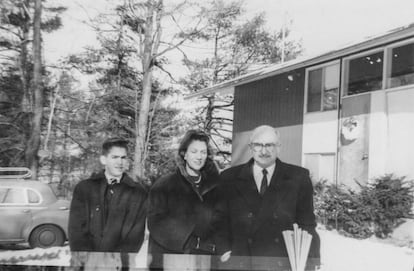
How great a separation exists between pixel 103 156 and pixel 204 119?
2.37 feet

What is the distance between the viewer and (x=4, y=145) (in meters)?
3.09

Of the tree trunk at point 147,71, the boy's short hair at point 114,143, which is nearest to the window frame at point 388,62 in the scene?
the tree trunk at point 147,71

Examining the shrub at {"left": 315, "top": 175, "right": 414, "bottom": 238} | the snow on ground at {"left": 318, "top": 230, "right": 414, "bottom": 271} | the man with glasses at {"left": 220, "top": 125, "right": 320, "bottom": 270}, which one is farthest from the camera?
the man with glasses at {"left": 220, "top": 125, "right": 320, "bottom": 270}

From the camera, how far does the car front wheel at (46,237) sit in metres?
3.04

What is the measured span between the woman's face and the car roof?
935mm

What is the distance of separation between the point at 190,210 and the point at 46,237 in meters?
1.00

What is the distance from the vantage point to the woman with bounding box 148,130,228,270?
3.02m

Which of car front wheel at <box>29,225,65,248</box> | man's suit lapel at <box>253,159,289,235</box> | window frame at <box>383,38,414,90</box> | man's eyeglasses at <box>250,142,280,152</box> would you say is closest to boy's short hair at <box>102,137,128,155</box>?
car front wheel at <box>29,225,65,248</box>

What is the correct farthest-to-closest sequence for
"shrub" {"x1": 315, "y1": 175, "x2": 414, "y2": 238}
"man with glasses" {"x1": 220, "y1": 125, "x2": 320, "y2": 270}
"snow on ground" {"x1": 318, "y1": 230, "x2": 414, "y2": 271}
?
"man with glasses" {"x1": 220, "y1": 125, "x2": 320, "y2": 270} → "snow on ground" {"x1": 318, "y1": 230, "x2": 414, "y2": 271} → "shrub" {"x1": 315, "y1": 175, "x2": 414, "y2": 238}

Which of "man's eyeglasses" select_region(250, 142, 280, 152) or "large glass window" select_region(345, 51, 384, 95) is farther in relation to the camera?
"man's eyeglasses" select_region(250, 142, 280, 152)

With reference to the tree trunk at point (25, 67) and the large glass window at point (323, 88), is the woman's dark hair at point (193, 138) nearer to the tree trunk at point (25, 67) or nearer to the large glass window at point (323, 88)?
the large glass window at point (323, 88)

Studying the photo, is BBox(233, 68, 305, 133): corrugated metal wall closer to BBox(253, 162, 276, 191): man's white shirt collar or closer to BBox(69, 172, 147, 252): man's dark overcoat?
BBox(253, 162, 276, 191): man's white shirt collar

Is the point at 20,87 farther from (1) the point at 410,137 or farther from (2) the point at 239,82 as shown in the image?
(1) the point at 410,137

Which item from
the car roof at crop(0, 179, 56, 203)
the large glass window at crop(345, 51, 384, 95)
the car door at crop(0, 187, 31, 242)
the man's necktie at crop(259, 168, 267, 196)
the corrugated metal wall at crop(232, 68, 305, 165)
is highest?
the large glass window at crop(345, 51, 384, 95)
